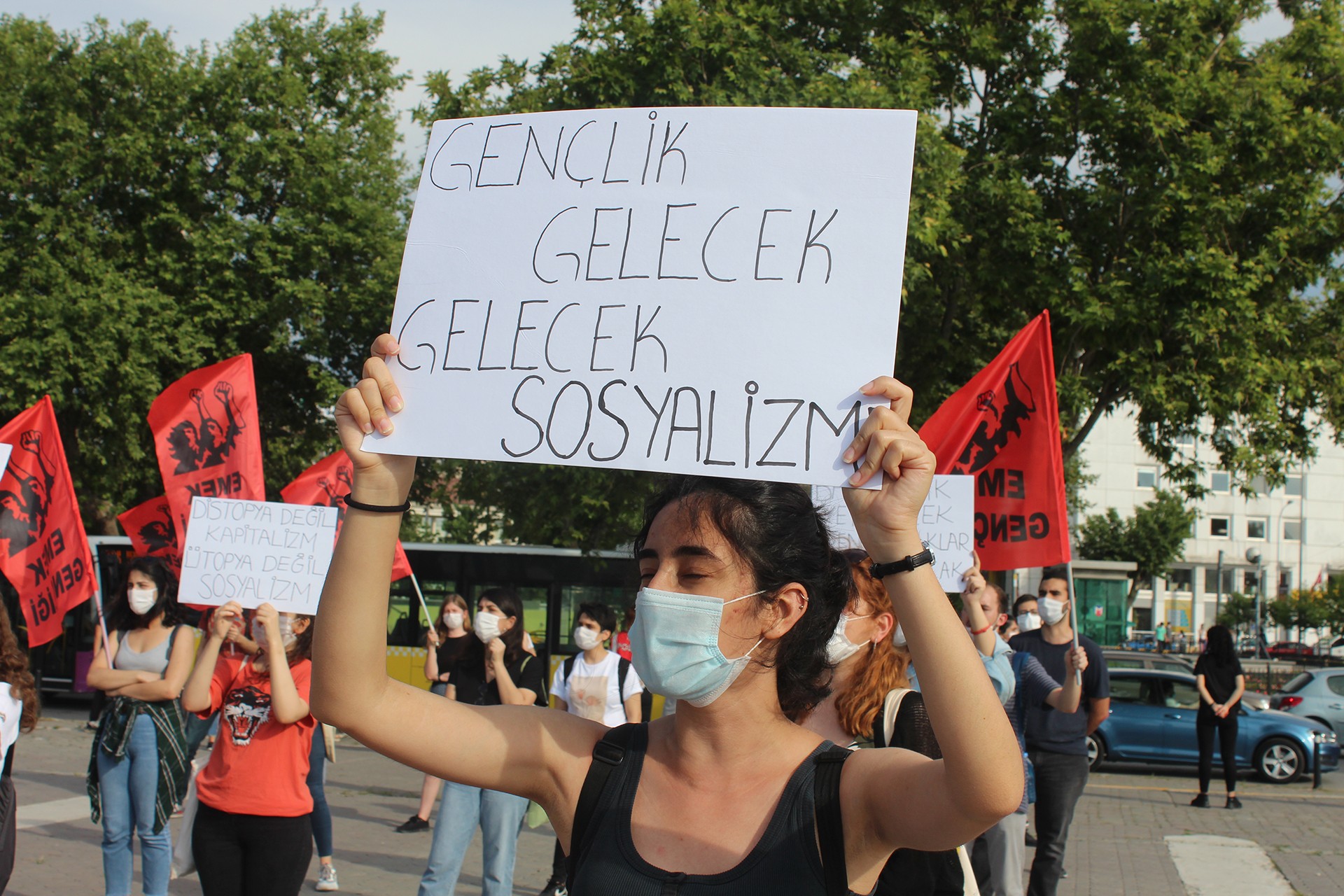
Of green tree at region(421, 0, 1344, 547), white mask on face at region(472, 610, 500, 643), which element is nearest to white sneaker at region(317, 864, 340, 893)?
white mask on face at region(472, 610, 500, 643)

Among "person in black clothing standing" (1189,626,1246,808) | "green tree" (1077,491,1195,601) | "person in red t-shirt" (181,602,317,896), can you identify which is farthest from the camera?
"green tree" (1077,491,1195,601)

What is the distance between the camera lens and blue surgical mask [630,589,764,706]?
7.22ft

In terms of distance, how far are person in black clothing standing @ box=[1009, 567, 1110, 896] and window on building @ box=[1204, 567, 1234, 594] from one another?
8579 centimetres

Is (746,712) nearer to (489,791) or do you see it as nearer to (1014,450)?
(489,791)

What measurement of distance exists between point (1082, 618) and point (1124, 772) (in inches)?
975

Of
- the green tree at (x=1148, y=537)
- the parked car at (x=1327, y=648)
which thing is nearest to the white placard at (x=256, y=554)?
the parked car at (x=1327, y=648)

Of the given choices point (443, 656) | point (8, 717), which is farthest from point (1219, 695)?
point (8, 717)

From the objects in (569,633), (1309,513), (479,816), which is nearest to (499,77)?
(569,633)

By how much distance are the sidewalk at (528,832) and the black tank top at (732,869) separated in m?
6.37

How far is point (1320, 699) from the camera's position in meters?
18.7

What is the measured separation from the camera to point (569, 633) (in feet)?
62.3

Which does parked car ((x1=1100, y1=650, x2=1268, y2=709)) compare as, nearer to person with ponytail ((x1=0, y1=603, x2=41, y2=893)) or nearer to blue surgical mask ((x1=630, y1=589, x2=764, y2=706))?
person with ponytail ((x1=0, y1=603, x2=41, y2=893))

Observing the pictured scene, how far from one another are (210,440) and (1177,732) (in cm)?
Result: 1304

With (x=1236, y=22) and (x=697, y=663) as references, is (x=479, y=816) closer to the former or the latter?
(x=697, y=663)
